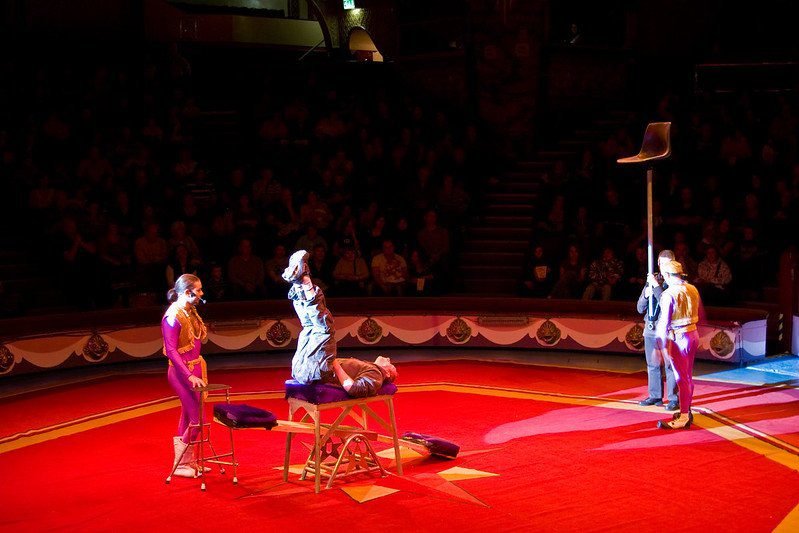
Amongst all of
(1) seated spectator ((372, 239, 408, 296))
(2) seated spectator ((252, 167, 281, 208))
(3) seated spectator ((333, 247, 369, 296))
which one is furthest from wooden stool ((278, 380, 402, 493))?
(2) seated spectator ((252, 167, 281, 208))

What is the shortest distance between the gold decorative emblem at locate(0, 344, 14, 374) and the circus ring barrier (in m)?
0.01

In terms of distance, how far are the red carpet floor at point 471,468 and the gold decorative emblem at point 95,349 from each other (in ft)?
4.80

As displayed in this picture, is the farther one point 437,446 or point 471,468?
point 437,446

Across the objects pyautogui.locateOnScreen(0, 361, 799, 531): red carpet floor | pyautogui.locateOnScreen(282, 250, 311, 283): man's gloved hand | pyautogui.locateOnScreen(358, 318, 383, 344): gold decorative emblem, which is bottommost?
pyautogui.locateOnScreen(0, 361, 799, 531): red carpet floor

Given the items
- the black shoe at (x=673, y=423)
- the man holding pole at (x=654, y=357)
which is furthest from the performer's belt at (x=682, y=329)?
the black shoe at (x=673, y=423)

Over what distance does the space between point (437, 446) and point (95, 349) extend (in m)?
6.37

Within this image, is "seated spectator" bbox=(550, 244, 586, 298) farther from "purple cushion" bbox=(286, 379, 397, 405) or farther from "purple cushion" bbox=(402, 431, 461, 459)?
"purple cushion" bbox=(286, 379, 397, 405)

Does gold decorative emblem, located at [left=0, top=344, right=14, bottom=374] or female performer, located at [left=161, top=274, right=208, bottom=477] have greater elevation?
female performer, located at [left=161, top=274, right=208, bottom=477]

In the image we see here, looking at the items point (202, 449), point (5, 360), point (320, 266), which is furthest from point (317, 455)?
point (320, 266)

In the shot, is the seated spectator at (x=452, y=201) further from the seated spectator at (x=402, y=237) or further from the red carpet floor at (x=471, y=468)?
the red carpet floor at (x=471, y=468)

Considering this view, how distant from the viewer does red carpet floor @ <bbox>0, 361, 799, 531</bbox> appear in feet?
23.8

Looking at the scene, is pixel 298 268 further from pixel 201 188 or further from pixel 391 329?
pixel 201 188

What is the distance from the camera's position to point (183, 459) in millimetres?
8359

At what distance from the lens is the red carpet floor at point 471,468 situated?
23.8ft
